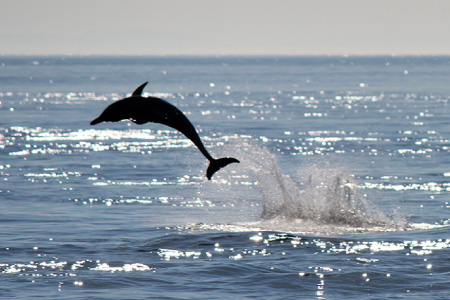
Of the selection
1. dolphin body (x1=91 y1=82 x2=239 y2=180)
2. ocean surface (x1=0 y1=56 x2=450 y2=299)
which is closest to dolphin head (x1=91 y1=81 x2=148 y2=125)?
dolphin body (x1=91 y1=82 x2=239 y2=180)

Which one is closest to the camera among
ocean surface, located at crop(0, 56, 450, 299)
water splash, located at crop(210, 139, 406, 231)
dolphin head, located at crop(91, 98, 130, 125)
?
dolphin head, located at crop(91, 98, 130, 125)

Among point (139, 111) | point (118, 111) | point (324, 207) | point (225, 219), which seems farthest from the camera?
point (225, 219)

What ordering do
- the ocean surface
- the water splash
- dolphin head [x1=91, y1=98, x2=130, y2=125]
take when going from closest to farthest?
dolphin head [x1=91, y1=98, x2=130, y2=125] < the ocean surface < the water splash

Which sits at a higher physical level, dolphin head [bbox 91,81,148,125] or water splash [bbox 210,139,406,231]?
dolphin head [bbox 91,81,148,125]

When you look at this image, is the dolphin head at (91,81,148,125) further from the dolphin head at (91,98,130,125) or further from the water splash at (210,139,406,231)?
the water splash at (210,139,406,231)

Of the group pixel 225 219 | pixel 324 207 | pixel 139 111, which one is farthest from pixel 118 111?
pixel 324 207

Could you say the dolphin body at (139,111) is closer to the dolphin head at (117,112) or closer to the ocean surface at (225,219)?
the dolphin head at (117,112)

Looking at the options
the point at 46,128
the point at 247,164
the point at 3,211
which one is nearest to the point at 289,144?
the point at 247,164

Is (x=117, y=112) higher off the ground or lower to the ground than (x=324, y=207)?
higher

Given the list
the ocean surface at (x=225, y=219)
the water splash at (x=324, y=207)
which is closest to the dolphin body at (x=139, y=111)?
the ocean surface at (x=225, y=219)

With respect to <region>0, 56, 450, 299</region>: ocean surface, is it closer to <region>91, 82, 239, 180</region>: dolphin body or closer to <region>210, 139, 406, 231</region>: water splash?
<region>210, 139, 406, 231</region>: water splash

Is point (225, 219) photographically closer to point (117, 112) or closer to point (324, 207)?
point (324, 207)

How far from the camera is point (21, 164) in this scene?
36062mm

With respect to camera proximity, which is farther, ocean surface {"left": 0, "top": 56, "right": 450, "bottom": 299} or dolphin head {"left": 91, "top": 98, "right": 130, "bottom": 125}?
ocean surface {"left": 0, "top": 56, "right": 450, "bottom": 299}
